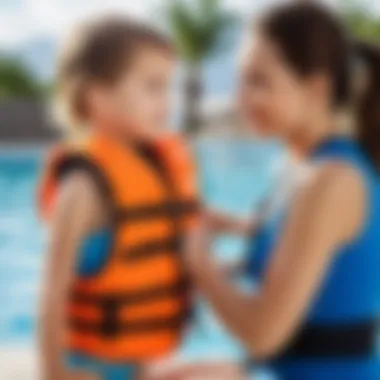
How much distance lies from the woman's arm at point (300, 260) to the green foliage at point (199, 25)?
11.3 meters

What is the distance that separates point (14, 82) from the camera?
35.9 feet

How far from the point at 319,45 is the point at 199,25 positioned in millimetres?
11880

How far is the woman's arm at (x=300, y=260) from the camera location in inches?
44.7

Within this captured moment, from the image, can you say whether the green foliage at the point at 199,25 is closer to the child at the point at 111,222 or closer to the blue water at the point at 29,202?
the blue water at the point at 29,202

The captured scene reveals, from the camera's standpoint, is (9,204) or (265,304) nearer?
(265,304)

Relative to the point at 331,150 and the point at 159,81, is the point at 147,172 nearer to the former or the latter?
the point at 159,81

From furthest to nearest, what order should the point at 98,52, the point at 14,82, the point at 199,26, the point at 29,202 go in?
the point at 199,26 < the point at 14,82 < the point at 29,202 < the point at 98,52

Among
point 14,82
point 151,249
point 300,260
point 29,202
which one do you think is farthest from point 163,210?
point 14,82

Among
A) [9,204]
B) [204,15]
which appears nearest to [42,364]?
[9,204]

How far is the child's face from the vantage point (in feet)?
4.23

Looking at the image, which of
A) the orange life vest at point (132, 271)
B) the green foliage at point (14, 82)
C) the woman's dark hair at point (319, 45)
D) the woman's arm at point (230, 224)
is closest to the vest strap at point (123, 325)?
the orange life vest at point (132, 271)

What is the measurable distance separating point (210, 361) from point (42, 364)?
204 mm

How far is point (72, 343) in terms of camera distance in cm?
132

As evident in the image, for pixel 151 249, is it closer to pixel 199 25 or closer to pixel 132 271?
pixel 132 271
